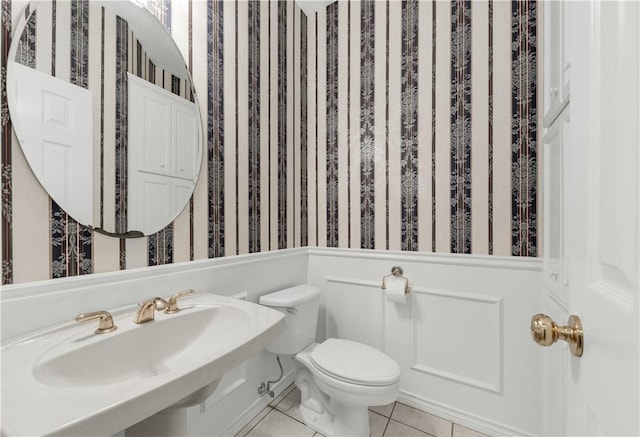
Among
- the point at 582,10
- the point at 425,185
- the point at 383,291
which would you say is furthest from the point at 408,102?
the point at 582,10

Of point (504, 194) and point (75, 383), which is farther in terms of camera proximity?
point (504, 194)

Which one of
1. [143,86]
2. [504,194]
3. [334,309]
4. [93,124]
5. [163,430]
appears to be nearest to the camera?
[163,430]

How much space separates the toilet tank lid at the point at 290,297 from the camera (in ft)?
4.75

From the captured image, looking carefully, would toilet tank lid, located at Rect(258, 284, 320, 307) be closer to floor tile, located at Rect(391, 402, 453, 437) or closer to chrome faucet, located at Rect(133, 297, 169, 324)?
chrome faucet, located at Rect(133, 297, 169, 324)

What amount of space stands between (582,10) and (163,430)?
4.37ft

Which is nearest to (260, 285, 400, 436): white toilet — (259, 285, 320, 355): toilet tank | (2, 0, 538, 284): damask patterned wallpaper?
(259, 285, 320, 355): toilet tank

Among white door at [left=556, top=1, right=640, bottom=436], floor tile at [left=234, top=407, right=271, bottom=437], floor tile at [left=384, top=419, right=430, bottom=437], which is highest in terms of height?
white door at [left=556, top=1, right=640, bottom=436]

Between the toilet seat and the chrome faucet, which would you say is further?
A: the toilet seat

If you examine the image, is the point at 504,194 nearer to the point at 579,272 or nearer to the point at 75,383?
the point at 579,272

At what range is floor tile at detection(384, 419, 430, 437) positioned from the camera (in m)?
1.40

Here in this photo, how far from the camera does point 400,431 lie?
1427 millimetres

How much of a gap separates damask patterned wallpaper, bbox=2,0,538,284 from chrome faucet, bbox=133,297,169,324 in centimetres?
22

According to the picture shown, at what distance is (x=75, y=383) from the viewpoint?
693 mm

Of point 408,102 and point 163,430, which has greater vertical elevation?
point 408,102
